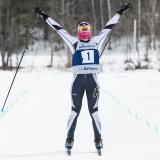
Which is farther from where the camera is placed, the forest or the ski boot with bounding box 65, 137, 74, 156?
the forest

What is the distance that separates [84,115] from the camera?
39.3 feet

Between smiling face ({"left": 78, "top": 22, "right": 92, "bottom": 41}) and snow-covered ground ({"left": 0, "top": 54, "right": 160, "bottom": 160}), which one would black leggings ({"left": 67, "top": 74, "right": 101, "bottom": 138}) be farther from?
smiling face ({"left": 78, "top": 22, "right": 92, "bottom": 41})

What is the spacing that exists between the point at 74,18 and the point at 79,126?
33.0 m

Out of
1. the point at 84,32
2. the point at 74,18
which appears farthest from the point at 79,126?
the point at 74,18

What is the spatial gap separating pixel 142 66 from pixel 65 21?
9.55 metres

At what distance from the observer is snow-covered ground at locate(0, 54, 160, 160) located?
7590 millimetres

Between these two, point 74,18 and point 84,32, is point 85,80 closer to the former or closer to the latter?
point 84,32

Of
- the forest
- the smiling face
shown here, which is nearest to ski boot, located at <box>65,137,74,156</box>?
the smiling face

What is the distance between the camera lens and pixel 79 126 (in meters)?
10.3

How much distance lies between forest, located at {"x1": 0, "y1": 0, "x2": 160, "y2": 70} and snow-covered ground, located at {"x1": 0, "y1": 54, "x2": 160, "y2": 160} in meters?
21.8

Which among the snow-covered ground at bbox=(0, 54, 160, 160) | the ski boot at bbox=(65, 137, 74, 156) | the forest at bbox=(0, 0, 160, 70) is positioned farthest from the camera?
the forest at bbox=(0, 0, 160, 70)

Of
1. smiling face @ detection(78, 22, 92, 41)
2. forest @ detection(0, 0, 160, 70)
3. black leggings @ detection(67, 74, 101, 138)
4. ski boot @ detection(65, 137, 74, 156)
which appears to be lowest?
ski boot @ detection(65, 137, 74, 156)

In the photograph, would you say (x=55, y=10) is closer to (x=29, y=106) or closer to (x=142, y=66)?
(x=142, y=66)

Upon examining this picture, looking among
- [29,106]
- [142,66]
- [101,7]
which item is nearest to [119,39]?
[101,7]
